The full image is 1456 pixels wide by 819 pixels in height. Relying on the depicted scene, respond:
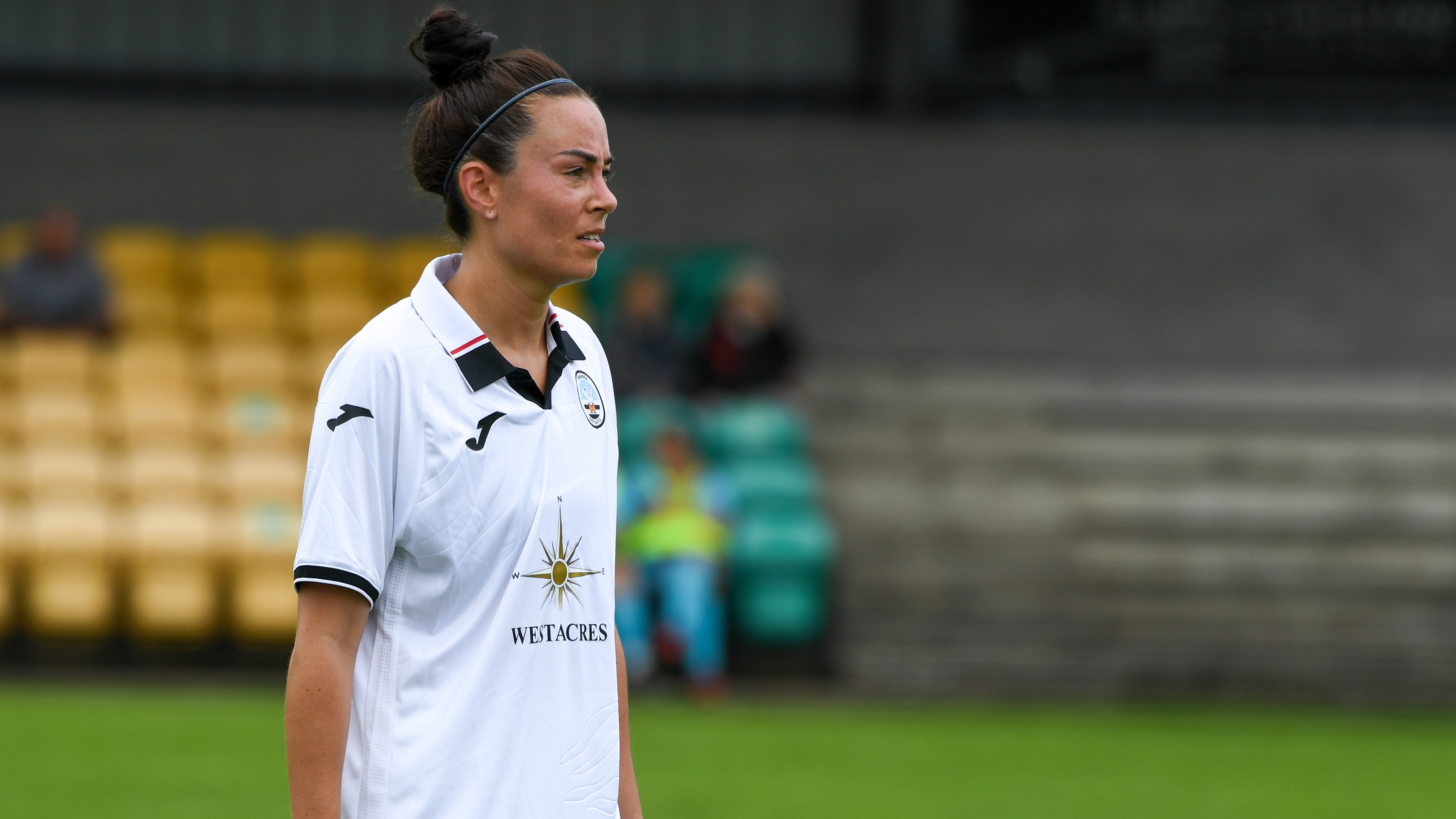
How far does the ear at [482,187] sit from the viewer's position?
204 centimetres

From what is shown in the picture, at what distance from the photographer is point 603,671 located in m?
2.08

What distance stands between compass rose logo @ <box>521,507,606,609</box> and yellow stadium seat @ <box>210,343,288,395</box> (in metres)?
10.1

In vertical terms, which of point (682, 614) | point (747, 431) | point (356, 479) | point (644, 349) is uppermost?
point (356, 479)

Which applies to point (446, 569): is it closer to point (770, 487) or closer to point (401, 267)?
point (770, 487)

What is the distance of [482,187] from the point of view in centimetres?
205

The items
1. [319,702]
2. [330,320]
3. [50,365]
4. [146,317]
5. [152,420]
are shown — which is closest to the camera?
[319,702]

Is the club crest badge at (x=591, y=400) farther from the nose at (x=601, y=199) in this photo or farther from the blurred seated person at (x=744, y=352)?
the blurred seated person at (x=744, y=352)

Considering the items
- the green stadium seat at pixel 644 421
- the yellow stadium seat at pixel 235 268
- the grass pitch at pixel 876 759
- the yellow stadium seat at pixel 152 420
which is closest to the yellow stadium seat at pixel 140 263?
the yellow stadium seat at pixel 235 268

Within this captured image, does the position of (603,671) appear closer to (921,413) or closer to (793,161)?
(921,413)

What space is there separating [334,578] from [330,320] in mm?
10871

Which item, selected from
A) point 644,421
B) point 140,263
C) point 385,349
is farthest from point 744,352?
point 385,349

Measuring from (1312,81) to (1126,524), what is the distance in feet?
14.5

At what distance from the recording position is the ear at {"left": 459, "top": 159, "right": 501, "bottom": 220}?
6.70 feet

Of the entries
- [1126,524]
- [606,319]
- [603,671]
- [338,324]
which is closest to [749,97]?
[606,319]
